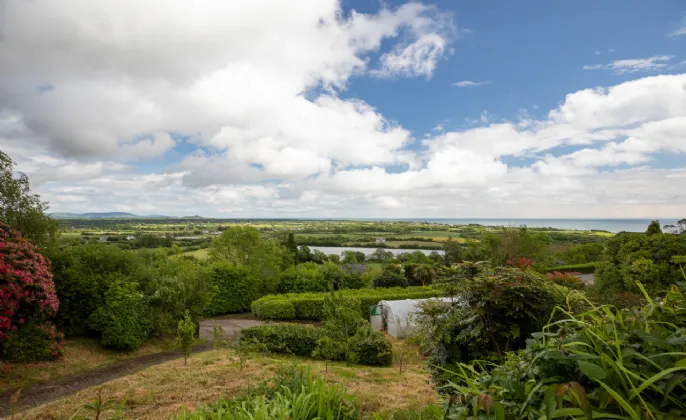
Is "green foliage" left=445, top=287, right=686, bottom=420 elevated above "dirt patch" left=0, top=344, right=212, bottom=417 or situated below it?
above

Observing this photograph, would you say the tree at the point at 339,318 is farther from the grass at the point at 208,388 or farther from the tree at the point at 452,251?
the tree at the point at 452,251

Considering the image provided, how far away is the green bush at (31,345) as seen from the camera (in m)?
10.2

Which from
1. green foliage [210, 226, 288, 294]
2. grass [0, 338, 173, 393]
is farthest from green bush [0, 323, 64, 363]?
green foliage [210, 226, 288, 294]

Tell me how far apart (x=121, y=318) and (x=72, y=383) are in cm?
330

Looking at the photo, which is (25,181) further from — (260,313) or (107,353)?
(260,313)

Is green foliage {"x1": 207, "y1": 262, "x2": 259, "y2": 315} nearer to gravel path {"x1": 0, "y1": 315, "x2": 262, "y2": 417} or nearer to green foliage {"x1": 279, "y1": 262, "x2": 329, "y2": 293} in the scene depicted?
green foliage {"x1": 279, "y1": 262, "x2": 329, "y2": 293}

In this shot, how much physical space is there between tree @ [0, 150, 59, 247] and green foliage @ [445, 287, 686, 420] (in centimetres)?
1716

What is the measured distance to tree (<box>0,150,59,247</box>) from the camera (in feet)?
42.4

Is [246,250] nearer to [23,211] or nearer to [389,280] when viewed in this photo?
[389,280]

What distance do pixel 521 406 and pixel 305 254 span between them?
44.4 meters

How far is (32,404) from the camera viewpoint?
805 cm

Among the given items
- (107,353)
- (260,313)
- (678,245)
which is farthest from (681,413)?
(260,313)

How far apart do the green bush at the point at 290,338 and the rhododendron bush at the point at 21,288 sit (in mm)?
6683

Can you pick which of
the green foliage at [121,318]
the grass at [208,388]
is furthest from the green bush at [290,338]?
the green foliage at [121,318]
